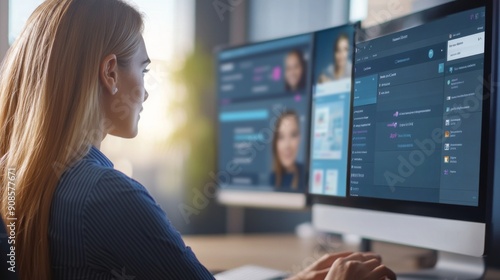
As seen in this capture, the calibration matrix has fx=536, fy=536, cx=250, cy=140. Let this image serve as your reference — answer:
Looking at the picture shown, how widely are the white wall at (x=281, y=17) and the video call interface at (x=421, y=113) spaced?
4.08 feet

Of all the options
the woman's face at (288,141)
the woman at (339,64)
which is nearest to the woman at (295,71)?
the woman's face at (288,141)

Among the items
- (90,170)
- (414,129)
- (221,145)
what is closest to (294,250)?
(221,145)

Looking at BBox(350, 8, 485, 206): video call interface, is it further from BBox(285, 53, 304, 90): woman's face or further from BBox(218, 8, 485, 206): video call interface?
BBox(285, 53, 304, 90): woman's face

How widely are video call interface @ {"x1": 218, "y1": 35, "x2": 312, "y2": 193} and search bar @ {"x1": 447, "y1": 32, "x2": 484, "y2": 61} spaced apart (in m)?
0.63

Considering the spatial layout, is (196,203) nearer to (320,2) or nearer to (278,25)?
(278,25)

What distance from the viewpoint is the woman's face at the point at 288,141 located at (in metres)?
1.67

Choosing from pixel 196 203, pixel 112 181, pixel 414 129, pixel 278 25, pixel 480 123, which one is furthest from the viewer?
pixel 278 25

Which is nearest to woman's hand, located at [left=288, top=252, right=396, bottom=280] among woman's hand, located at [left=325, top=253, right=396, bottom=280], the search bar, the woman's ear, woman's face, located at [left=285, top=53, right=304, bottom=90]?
woman's hand, located at [left=325, top=253, right=396, bottom=280]

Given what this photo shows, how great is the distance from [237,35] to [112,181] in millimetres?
1703

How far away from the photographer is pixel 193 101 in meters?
2.23

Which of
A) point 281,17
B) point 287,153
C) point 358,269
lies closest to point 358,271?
point 358,269

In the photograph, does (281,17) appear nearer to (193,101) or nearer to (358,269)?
(193,101)

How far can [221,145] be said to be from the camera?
1901 mm

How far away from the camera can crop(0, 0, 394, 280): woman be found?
0.81 meters
